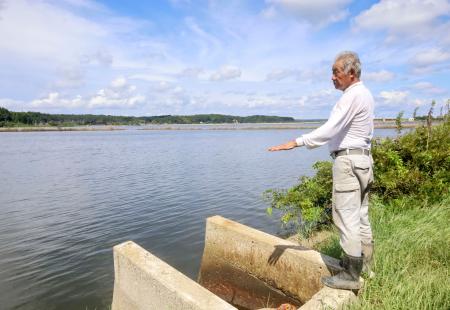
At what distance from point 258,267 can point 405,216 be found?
274 centimetres

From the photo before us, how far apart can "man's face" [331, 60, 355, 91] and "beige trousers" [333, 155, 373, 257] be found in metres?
0.80

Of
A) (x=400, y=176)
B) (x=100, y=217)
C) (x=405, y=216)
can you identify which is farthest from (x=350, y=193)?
(x=100, y=217)

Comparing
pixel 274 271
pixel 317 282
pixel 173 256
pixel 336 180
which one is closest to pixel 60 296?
pixel 173 256

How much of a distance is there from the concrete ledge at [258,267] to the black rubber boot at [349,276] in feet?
1.34

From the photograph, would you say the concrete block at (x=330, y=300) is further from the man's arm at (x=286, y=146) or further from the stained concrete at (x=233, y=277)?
the man's arm at (x=286, y=146)

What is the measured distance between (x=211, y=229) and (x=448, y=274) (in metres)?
3.62

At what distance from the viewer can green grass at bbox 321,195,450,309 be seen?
10.4 feet

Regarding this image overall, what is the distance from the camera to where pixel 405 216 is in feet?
17.9

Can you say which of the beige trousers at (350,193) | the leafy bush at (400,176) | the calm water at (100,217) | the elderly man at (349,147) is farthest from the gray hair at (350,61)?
the calm water at (100,217)

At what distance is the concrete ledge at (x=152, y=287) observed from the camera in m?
Answer: 3.37

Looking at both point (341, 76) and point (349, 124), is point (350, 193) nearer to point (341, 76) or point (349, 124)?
point (349, 124)

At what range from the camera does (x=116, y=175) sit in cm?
1931

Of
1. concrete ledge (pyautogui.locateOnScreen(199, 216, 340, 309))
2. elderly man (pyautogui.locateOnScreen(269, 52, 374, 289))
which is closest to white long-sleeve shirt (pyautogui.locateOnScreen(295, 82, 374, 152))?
elderly man (pyautogui.locateOnScreen(269, 52, 374, 289))

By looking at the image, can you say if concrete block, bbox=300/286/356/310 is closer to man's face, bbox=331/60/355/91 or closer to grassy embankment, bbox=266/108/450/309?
grassy embankment, bbox=266/108/450/309
